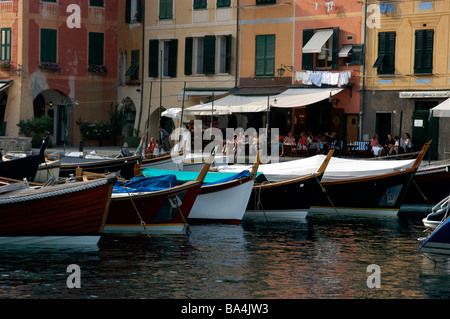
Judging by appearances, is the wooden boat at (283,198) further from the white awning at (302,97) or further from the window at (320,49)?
the window at (320,49)

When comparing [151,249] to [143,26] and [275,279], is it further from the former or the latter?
[143,26]

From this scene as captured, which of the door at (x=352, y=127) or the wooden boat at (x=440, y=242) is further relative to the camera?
the door at (x=352, y=127)

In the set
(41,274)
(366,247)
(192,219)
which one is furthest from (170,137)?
(41,274)

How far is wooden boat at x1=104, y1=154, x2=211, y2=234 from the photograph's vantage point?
19.5 m

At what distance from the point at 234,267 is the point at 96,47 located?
29953 mm

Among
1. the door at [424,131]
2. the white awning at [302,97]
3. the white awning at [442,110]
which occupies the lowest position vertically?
the door at [424,131]


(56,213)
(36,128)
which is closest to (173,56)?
(36,128)

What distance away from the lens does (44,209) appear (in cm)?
1716

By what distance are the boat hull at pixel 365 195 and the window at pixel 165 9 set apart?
63.6ft

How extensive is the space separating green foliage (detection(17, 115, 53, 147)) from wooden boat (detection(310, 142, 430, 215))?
1996 centimetres

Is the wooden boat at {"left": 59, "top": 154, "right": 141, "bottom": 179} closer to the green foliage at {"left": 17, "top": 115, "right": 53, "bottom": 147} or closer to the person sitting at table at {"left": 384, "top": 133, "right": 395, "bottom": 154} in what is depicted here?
the person sitting at table at {"left": 384, "top": 133, "right": 395, "bottom": 154}

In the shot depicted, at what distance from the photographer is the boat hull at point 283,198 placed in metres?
23.9

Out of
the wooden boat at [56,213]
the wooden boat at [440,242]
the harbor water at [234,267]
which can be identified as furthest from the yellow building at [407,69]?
the wooden boat at [56,213]

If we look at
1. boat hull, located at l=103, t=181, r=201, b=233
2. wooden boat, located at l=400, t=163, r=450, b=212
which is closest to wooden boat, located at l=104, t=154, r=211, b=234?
boat hull, located at l=103, t=181, r=201, b=233
